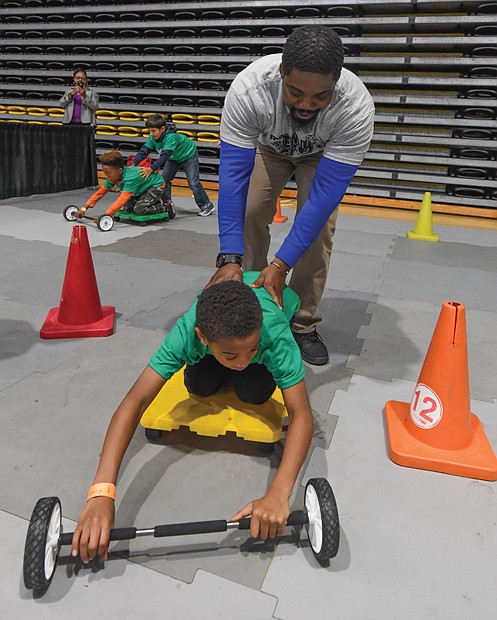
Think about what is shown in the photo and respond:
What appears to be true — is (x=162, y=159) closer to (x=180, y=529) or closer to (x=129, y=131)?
(x=129, y=131)

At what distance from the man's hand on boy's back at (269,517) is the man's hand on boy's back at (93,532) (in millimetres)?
395

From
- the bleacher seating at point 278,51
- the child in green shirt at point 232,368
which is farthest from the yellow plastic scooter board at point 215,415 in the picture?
the bleacher seating at point 278,51

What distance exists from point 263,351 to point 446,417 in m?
0.79

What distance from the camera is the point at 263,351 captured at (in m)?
1.69

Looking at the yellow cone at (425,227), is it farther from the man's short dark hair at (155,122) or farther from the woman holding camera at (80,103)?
the woman holding camera at (80,103)

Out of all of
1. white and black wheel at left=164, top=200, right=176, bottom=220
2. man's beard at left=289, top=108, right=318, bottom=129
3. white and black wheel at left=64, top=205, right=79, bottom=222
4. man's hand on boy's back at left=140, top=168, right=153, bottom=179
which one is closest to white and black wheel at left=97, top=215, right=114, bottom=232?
white and black wheel at left=64, top=205, right=79, bottom=222

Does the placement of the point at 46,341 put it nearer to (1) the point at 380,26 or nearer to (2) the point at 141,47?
(1) the point at 380,26

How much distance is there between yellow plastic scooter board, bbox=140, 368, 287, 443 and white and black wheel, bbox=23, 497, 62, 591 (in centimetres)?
61

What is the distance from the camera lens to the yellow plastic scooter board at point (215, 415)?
1.85 metres

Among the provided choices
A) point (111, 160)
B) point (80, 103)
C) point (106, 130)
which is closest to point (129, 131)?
point (106, 130)

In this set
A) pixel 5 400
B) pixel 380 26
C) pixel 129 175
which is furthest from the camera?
pixel 380 26

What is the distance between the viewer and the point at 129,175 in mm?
5945

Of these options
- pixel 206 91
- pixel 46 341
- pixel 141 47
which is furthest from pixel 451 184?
pixel 46 341

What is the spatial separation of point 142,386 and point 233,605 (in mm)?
675
